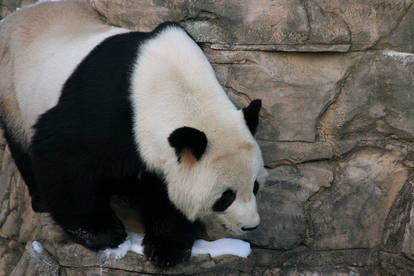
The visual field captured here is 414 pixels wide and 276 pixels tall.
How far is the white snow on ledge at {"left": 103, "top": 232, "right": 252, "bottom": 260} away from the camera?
3.44 m

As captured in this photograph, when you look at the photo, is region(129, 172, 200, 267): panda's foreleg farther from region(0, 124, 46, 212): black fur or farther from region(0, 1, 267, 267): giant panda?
region(0, 124, 46, 212): black fur

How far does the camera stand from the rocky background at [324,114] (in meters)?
3.92

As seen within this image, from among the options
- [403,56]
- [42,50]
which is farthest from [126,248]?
[403,56]

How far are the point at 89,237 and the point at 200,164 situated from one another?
40.5 inches

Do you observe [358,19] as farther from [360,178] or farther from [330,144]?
[360,178]

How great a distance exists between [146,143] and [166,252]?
0.81m

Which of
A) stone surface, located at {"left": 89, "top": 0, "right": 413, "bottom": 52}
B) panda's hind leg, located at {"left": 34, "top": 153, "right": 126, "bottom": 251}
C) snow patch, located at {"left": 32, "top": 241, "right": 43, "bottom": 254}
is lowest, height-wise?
snow patch, located at {"left": 32, "top": 241, "right": 43, "bottom": 254}

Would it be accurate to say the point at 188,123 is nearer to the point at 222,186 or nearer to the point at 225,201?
the point at 222,186

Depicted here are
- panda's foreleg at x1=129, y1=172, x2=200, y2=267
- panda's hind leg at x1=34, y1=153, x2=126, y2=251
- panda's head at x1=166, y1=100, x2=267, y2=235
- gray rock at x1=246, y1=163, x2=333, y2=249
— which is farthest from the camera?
gray rock at x1=246, y1=163, x2=333, y2=249

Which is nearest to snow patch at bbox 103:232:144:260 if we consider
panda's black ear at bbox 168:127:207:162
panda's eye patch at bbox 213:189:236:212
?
panda's eye patch at bbox 213:189:236:212

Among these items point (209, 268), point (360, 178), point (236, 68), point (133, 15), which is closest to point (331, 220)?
point (360, 178)

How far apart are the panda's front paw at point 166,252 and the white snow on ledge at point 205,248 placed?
0.07 metres

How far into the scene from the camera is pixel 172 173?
9.80 feet

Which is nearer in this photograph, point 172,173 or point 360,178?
point 172,173
